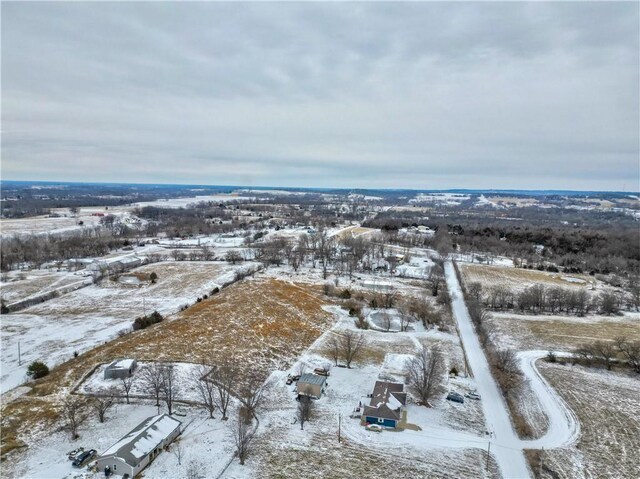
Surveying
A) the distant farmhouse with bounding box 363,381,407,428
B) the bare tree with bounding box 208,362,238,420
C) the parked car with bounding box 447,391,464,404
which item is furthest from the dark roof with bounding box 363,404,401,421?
the bare tree with bounding box 208,362,238,420

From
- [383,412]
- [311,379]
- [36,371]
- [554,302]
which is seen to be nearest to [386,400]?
[383,412]

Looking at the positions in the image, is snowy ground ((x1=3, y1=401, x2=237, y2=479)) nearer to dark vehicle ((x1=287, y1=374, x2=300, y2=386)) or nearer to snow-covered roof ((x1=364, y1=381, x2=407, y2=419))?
dark vehicle ((x1=287, y1=374, x2=300, y2=386))

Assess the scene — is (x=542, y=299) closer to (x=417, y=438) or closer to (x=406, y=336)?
(x=406, y=336)

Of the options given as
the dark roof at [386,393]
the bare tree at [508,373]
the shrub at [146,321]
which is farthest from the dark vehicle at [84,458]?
the bare tree at [508,373]

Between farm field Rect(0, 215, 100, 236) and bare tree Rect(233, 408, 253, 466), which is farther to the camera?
→ farm field Rect(0, 215, 100, 236)

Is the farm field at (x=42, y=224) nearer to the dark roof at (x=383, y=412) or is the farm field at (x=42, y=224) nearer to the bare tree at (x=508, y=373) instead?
the dark roof at (x=383, y=412)

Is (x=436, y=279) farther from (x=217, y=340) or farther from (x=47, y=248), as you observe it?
(x=47, y=248)

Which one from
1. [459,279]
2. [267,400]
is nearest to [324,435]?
[267,400]
